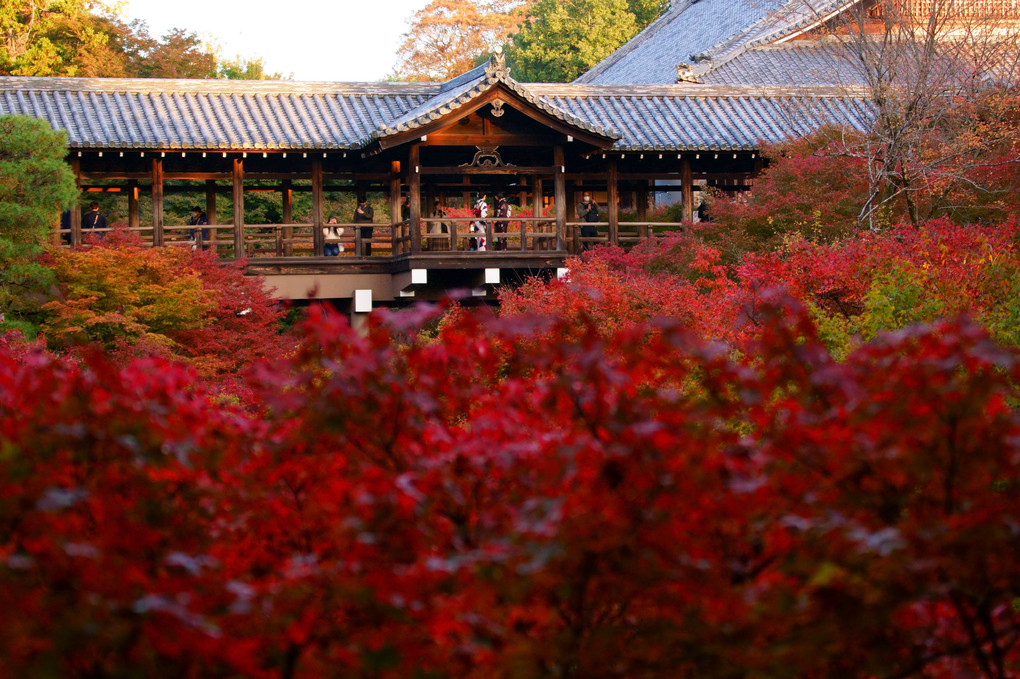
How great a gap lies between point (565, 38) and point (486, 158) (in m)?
24.7

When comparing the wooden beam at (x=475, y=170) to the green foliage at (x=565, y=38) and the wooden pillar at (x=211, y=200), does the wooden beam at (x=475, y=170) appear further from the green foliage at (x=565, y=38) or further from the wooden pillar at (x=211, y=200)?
the green foliage at (x=565, y=38)

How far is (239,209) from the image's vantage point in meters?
20.6

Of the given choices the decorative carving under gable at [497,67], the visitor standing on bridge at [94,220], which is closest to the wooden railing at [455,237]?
the visitor standing on bridge at [94,220]

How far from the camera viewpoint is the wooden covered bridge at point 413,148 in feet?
65.7

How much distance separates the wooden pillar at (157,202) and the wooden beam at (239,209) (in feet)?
4.23

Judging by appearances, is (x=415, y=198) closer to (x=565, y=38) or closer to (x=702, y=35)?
(x=702, y=35)

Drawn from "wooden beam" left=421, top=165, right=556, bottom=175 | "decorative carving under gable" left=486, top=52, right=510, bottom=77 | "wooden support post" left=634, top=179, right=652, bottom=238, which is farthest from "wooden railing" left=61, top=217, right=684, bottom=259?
"decorative carving under gable" left=486, top=52, right=510, bottom=77

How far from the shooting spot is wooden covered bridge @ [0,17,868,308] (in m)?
20.0

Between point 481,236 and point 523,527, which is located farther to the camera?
point 481,236

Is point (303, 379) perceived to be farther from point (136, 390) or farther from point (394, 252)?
point (394, 252)

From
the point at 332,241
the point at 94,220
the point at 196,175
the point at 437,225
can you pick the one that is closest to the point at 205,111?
the point at 196,175

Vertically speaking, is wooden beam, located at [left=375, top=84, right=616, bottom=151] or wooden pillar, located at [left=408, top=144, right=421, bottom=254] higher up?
wooden beam, located at [left=375, top=84, right=616, bottom=151]

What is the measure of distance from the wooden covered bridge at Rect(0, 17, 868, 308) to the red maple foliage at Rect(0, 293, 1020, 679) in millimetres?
16213

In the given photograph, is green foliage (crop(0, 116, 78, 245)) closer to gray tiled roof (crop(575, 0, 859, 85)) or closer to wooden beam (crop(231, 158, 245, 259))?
wooden beam (crop(231, 158, 245, 259))
